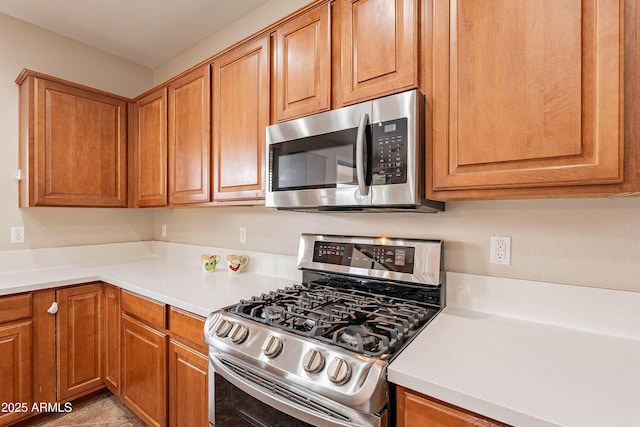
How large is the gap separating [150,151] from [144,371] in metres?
1.54

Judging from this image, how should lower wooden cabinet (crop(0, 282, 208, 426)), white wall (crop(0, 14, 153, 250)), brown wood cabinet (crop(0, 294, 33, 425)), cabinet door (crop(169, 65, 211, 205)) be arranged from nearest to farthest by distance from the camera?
1. lower wooden cabinet (crop(0, 282, 208, 426))
2. brown wood cabinet (crop(0, 294, 33, 425))
3. cabinet door (crop(169, 65, 211, 205))
4. white wall (crop(0, 14, 153, 250))

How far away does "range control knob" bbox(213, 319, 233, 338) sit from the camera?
121cm

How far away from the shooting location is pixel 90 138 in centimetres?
234

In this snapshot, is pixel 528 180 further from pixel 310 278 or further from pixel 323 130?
pixel 310 278

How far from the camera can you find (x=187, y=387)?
4.93 ft

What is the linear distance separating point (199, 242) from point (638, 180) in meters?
2.56

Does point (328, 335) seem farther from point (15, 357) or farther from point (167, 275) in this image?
point (15, 357)

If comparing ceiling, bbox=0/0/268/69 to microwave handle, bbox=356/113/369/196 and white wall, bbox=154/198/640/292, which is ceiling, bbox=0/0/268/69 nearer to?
microwave handle, bbox=356/113/369/196

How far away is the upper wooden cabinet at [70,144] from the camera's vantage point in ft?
6.82

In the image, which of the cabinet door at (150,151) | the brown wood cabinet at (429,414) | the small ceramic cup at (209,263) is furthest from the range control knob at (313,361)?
the cabinet door at (150,151)

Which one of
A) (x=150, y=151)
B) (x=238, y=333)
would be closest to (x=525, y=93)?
(x=238, y=333)

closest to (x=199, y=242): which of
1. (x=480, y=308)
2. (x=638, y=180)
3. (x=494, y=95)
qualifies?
(x=480, y=308)

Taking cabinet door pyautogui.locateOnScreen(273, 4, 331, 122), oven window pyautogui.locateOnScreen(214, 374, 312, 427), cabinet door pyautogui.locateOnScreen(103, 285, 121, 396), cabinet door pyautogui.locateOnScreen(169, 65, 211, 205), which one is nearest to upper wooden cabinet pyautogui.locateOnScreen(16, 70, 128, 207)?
cabinet door pyautogui.locateOnScreen(169, 65, 211, 205)

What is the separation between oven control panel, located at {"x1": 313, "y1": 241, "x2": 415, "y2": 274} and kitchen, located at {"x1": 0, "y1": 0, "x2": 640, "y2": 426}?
4.7 inches
